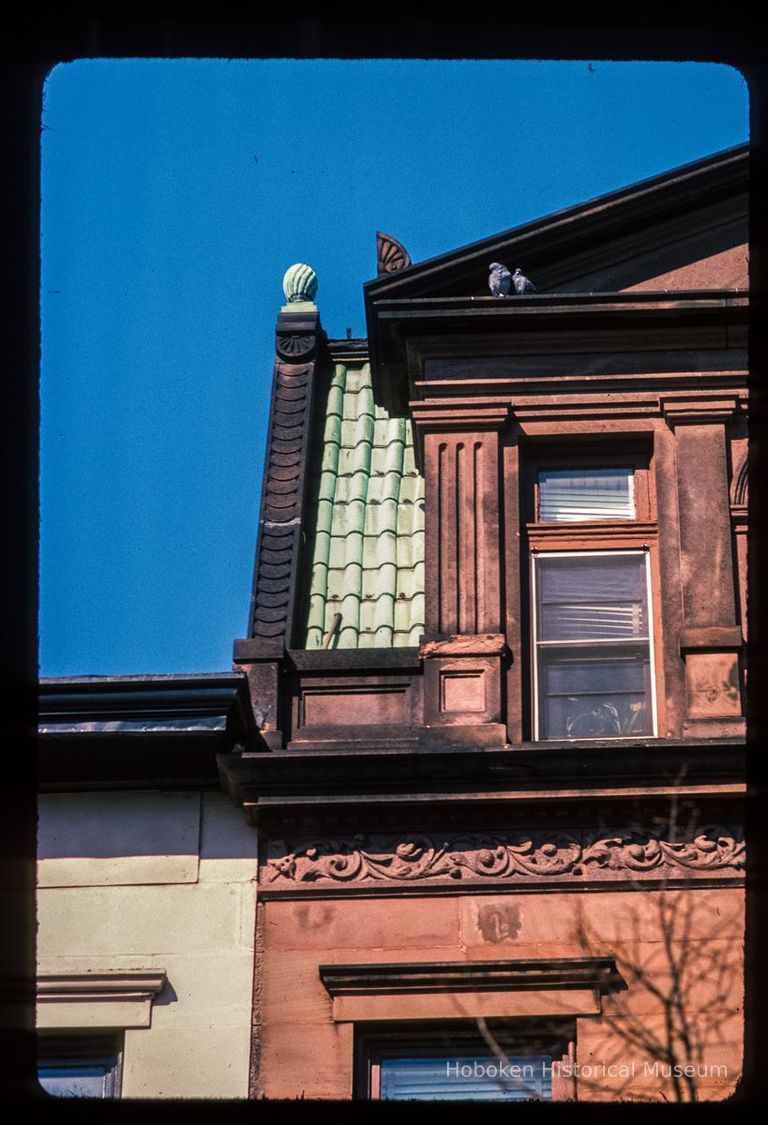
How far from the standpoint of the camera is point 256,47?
422cm

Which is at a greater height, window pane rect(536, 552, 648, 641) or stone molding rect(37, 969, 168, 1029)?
window pane rect(536, 552, 648, 641)

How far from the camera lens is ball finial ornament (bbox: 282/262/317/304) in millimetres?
15766

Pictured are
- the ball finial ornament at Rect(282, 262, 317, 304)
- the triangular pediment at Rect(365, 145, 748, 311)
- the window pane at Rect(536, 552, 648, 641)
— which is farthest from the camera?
the ball finial ornament at Rect(282, 262, 317, 304)

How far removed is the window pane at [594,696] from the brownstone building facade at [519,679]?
2 cm

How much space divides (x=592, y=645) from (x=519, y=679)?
593mm

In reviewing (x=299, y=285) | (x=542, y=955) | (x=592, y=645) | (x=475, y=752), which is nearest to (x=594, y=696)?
(x=592, y=645)

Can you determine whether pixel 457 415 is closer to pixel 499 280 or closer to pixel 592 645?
pixel 499 280

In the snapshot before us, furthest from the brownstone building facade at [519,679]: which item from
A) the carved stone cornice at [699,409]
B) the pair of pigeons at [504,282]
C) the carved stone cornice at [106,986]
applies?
the carved stone cornice at [106,986]

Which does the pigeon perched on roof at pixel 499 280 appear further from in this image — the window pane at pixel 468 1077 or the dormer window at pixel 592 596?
the window pane at pixel 468 1077

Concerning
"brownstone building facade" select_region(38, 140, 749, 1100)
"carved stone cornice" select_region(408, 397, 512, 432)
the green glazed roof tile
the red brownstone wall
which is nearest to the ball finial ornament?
the green glazed roof tile

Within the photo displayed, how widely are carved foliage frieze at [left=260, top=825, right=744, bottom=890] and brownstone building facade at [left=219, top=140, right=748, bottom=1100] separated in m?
0.02

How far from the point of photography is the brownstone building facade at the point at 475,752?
1072 centimetres

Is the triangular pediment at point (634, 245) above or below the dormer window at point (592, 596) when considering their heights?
above

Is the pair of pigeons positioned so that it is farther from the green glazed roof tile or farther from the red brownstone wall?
the red brownstone wall
